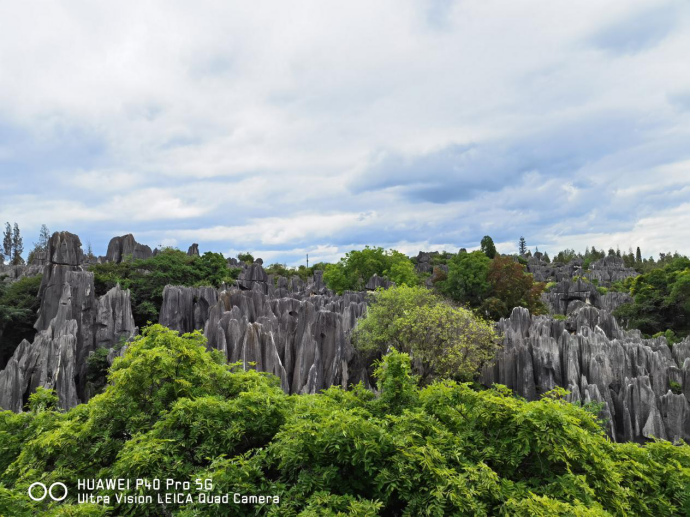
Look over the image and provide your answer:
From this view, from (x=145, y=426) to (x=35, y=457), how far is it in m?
1.81

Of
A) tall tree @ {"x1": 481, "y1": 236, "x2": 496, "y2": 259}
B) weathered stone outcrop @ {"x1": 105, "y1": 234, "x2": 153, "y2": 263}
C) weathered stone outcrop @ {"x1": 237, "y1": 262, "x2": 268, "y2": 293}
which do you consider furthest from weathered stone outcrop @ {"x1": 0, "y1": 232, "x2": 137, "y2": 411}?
tall tree @ {"x1": 481, "y1": 236, "x2": 496, "y2": 259}

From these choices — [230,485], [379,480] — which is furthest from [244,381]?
[379,480]

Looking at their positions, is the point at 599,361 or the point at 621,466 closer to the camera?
the point at 621,466

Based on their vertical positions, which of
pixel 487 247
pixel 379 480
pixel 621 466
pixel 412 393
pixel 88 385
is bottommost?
pixel 88 385

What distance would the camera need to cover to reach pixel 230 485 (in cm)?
551

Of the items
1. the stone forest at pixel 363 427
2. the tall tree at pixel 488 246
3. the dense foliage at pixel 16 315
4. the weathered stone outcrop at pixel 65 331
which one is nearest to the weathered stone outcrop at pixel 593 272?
the tall tree at pixel 488 246

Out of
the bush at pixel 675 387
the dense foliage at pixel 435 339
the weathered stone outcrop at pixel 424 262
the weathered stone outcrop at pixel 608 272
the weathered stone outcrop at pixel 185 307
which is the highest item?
the weathered stone outcrop at pixel 424 262

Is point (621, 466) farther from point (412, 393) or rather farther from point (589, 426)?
point (412, 393)

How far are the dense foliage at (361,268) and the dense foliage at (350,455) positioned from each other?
152 feet

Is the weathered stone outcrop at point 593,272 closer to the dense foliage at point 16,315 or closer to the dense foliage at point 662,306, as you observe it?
the dense foliage at point 662,306

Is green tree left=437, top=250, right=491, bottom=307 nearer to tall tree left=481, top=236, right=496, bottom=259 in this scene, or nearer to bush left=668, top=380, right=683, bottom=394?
bush left=668, top=380, right=683, bottom=394

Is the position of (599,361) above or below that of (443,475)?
below

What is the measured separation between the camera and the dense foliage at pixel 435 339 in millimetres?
20781

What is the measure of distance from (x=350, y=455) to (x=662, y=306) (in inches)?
1565
